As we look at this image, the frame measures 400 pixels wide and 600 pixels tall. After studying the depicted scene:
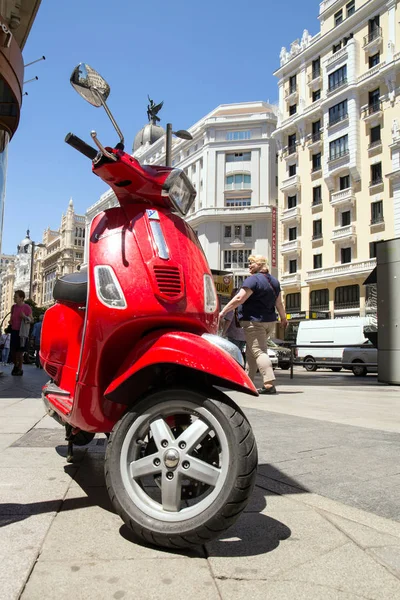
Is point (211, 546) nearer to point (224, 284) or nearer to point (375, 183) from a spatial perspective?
point (224, 284)

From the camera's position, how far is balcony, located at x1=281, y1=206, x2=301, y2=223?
4525cm

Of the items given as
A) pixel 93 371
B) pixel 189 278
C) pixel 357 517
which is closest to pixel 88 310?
pixel 93 371

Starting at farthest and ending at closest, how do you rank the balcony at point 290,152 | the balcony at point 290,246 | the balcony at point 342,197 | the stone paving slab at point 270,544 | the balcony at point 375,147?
the balcony at point 290,152
the balcony at point 290,246
the balcony at point 342,197
the balcony at point 375,147
the stone paving slab at point 270,544

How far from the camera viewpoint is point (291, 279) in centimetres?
4478

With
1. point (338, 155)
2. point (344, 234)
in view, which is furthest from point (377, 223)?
point (338, 155)

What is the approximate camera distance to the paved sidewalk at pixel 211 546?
1535 millimetres

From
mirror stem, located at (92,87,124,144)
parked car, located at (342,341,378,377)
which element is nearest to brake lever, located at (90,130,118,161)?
mirror stem, located at (92,87,124,144)

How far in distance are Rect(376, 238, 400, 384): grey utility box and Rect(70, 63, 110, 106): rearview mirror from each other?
8687 mm

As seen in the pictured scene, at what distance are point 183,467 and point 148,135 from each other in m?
Answer: 91.7

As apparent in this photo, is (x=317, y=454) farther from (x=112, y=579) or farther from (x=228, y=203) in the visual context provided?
(x=228, y=203)

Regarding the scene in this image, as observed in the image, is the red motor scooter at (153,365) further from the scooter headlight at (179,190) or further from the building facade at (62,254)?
the building facade at (62,254)

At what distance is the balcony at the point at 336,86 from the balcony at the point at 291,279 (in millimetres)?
15223

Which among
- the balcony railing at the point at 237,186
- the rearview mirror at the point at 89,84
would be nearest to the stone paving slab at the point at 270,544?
the rearview mirror at the point at 89,84

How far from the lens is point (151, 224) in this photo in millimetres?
2324
